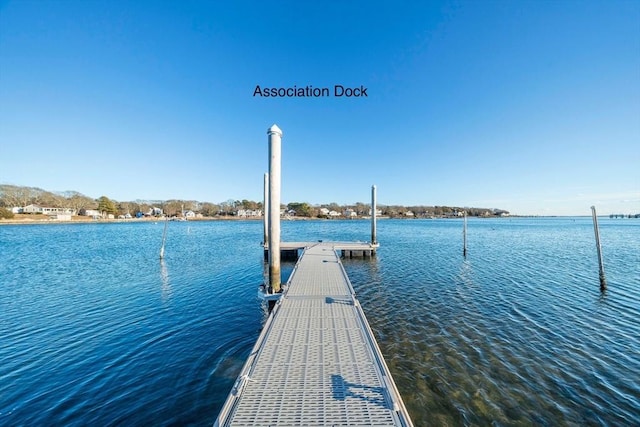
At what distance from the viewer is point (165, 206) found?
135 meters

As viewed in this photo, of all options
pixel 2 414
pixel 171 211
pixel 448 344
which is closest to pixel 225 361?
pixel 2 414

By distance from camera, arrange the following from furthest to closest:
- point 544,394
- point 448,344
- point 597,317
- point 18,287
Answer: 1. point 18,287
2. point 597,317
3. point 448,344
4. point 544,394

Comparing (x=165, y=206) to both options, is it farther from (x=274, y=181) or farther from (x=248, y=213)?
(x=274, y=181)

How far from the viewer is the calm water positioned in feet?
Result: 17.8

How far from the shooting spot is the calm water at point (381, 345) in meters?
5.43

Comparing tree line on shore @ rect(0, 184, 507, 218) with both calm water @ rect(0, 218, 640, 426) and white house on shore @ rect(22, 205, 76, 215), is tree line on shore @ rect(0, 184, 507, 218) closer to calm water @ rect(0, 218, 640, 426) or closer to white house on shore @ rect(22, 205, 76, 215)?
white house on shore @ rect(22, 205, 76, 215)

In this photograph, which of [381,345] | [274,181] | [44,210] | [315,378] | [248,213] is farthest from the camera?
[248,213]

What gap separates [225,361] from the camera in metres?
7.10

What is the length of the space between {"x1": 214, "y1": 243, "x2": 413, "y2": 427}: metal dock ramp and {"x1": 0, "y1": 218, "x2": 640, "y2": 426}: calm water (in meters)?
1.44

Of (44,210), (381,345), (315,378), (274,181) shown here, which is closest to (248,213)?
(44,210)

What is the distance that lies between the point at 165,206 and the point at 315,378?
154518mm

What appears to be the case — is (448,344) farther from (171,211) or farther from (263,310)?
(171,211)

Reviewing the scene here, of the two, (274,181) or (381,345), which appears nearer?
(381,345)

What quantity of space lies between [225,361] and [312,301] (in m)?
3.33
